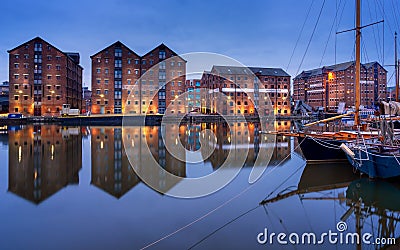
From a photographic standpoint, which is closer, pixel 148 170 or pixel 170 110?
pixel 148 170

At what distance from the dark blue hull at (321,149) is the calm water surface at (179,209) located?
718mm

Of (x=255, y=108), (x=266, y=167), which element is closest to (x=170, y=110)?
(x=255, y=108)

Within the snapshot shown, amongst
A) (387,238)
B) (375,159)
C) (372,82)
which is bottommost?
(387,238)

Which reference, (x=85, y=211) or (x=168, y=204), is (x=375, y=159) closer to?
(x=168, y=204)

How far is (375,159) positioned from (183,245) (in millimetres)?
8746

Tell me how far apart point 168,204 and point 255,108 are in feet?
231

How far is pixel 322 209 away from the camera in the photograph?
8734 millimetres

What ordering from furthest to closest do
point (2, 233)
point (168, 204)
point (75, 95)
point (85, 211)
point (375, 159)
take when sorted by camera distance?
point (75, 95) < point (375, 159) < point (168, 204) < point (85, 211) < point (2, 233)

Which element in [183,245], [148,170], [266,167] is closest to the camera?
[183,245]

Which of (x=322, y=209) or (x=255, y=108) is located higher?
(x=255, y=108)

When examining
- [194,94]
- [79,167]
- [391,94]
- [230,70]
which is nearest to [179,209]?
[79,167]
